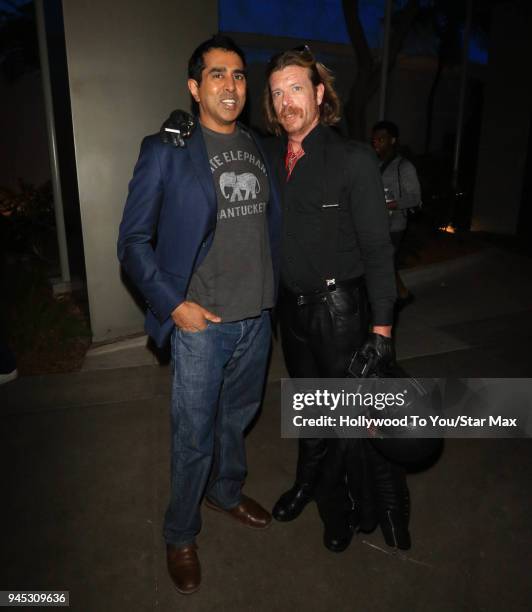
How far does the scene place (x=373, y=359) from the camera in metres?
2.44

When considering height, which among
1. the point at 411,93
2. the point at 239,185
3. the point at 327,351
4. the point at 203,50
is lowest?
the point at 327,351

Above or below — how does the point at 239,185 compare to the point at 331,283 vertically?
above

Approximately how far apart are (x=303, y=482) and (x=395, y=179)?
11.8ft

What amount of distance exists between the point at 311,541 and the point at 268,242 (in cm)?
157

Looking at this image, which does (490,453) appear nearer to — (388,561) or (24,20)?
(388,561)

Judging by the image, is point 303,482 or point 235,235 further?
point 303,482

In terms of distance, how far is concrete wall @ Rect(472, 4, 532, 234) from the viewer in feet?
35.4

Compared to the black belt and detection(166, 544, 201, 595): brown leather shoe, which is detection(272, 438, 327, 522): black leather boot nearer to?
detection(166, 544, 201, 595): brown leather shoe

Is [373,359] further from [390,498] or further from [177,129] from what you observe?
[177,129]

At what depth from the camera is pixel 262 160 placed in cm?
252

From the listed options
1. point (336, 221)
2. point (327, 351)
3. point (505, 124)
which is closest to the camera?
point (336, 221)

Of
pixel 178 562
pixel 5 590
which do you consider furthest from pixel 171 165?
pixel 5 590
